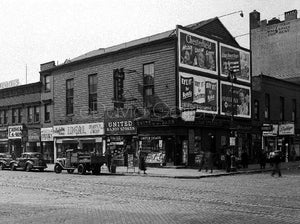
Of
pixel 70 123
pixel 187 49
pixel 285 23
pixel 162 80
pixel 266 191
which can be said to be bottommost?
pixel 266 191

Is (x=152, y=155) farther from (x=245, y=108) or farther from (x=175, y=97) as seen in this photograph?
(x=245, y=108)

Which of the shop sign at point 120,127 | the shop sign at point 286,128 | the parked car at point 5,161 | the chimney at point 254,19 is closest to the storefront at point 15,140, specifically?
the parked car at point 5,161

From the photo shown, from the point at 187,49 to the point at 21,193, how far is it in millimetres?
21509

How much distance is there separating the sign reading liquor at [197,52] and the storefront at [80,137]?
10208 mm

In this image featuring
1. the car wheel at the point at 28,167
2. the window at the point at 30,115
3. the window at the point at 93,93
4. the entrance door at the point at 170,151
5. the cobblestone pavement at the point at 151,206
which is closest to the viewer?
the cobblestone pavement at the point at 151,206

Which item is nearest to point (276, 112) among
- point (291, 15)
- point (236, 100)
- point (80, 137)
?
point (236, 100)

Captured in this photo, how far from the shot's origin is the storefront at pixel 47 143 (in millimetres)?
45188

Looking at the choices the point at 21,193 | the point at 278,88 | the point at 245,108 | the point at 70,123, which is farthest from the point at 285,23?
the point at 21,193

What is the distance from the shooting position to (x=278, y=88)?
45.3m

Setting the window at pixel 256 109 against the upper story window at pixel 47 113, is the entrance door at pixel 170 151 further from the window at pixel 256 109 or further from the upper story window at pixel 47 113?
the upper story window at pixel 47 113

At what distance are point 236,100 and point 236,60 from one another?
383 centimetres

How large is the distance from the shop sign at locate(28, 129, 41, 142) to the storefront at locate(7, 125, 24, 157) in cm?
152

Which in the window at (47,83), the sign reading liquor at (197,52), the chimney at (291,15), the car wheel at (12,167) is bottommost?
the car wheel at (12,167)

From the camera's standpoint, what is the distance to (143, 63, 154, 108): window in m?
35.5
